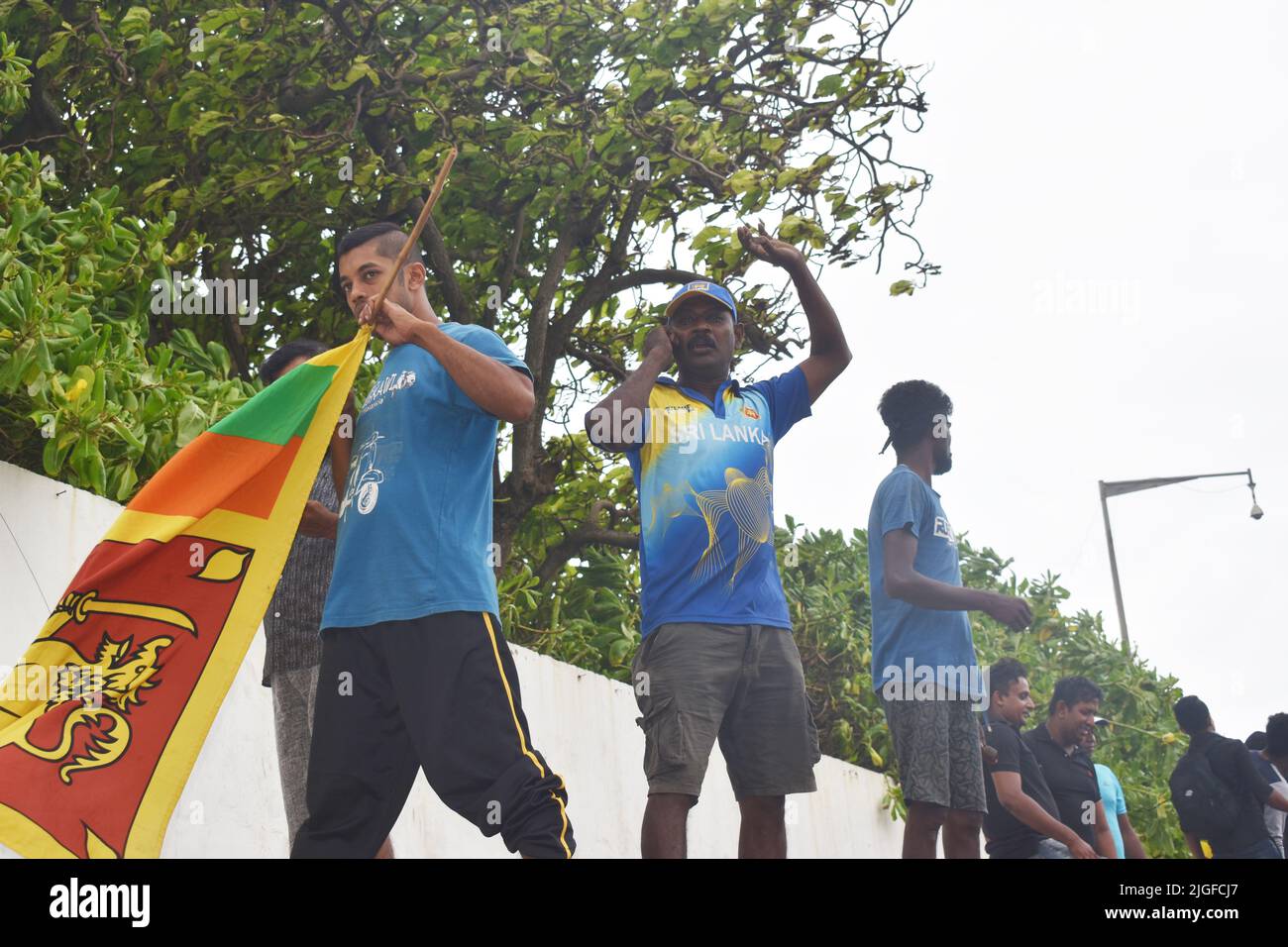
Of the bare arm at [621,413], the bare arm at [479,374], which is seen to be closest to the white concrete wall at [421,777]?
the bare arm at [479,374]

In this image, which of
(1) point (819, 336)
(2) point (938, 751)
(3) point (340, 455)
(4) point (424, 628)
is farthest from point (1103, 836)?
(4) point (424, 628)

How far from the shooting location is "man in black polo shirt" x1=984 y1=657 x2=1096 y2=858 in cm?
541

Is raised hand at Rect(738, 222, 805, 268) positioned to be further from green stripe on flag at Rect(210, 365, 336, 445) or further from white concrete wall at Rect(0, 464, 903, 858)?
white concrete wall at Rect(0, 464, 903, 858)

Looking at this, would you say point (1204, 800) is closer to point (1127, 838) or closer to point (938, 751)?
point (1127, 838)

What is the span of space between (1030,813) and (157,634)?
352cm

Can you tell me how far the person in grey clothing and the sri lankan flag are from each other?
0.68 ft

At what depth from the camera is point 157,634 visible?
331 centimetres

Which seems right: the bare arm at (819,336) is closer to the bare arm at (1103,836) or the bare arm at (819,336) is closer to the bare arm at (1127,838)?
the bare arm at (1103,836)

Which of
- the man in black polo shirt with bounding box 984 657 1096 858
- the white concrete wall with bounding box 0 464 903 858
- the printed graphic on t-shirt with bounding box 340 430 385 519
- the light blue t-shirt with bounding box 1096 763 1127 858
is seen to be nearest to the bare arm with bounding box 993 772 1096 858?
the man in black polo shirt with bounding box 984 657 1096 858

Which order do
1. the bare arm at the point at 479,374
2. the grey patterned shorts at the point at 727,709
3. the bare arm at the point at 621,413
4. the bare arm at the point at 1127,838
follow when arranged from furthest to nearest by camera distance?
1. the bare arm at the point at 1127,838
2. the bare arm at the point at 621,413
3. the grey patterned shorts at the point at 727,709
4. the bare arm at the point at 479,374

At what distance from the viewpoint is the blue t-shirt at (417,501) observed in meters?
3.10

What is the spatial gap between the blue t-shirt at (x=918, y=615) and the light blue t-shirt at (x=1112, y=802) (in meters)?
2.47

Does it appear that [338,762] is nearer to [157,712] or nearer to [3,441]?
[157,712]

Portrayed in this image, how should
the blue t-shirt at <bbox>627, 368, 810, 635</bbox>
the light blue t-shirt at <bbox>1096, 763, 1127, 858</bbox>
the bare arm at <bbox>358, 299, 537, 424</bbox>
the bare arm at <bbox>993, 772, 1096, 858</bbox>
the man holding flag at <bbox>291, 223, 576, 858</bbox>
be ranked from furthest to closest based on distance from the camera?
the light blue t-shirt at <bbox>1096, 763, 1127, 858</bbox> → the bare arm at <bbox>993, 772, 1096, 858</bbox> → the blue t-shirt at <bbox>627, 368, 810, 635</bbox> → the bare arm at <bbox>358, 299, 537, 424</bbox> → the man holding flag at <bbox>291, 223, 576, 858</bbox>
